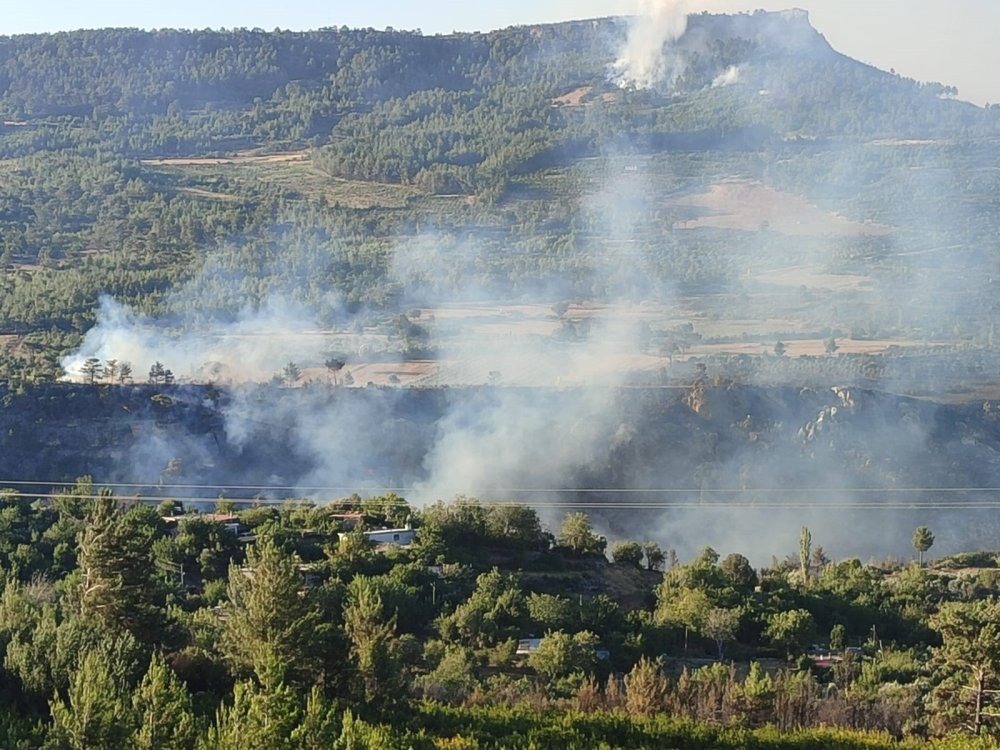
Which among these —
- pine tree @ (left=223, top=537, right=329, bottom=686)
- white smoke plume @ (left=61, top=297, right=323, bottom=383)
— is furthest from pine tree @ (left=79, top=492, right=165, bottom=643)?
white smoke plume @ (left=61, top=297, right=323, bottom=383)

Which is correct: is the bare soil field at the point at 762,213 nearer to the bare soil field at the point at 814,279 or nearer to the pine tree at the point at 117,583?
the bare soil field at the point at 814,279

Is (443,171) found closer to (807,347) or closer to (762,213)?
(762,213)

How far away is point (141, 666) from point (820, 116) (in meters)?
125

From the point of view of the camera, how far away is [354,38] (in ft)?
494

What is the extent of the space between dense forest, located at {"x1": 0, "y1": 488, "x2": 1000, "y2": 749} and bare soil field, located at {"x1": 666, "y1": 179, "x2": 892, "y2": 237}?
226 ft

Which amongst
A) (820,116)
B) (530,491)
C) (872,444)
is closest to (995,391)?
(872,444)

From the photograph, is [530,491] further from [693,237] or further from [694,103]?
[694,103]

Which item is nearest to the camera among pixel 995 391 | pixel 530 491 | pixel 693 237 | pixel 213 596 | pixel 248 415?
pixel 213 596

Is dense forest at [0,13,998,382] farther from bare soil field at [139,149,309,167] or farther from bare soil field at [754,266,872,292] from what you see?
bare soil field at [754,266,872,292]

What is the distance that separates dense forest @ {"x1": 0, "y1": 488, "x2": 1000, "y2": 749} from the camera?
18.4 meters

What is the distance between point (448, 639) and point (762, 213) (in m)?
86.1

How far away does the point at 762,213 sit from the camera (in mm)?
108375

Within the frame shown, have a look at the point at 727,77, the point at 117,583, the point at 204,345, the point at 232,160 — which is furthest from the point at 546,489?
the point at 727,77

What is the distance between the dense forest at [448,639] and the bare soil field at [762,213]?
6899cm
